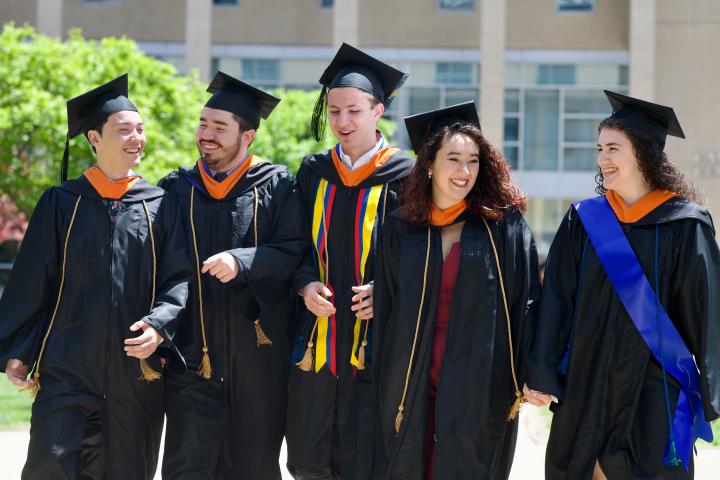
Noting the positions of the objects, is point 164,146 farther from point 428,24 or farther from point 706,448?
point 428,24

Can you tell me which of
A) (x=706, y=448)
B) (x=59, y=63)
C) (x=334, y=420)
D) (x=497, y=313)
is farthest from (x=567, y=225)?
(x=59, y=63)

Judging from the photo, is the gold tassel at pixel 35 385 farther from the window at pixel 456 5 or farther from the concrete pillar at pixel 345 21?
the window at pixel 456 5

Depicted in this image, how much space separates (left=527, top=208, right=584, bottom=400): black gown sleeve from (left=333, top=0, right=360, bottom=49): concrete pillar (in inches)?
841

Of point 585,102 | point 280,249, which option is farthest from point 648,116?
point 585,102

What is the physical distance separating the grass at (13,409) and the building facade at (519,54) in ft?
52.5

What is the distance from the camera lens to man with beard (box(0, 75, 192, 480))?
531 centimetres

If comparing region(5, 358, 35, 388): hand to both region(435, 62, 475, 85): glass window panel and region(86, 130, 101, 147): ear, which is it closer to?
→ region(86, 130, 101, 147): ear

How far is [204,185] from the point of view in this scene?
19.2ft

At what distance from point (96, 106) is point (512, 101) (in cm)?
2210

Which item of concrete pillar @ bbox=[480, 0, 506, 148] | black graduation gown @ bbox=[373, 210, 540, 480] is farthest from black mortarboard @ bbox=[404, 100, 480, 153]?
concrete pillar @ bbox=[480, 0, 506, 148]

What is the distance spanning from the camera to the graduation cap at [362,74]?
18.9 feet

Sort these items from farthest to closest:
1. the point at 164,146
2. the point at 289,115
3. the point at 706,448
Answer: the point at 289,115
the point at 164,146
the point at 706,448

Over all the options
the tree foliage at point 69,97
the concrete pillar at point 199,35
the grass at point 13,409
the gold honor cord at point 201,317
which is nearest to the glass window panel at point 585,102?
the concrete pillar at point 199,35

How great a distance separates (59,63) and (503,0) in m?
13.5
